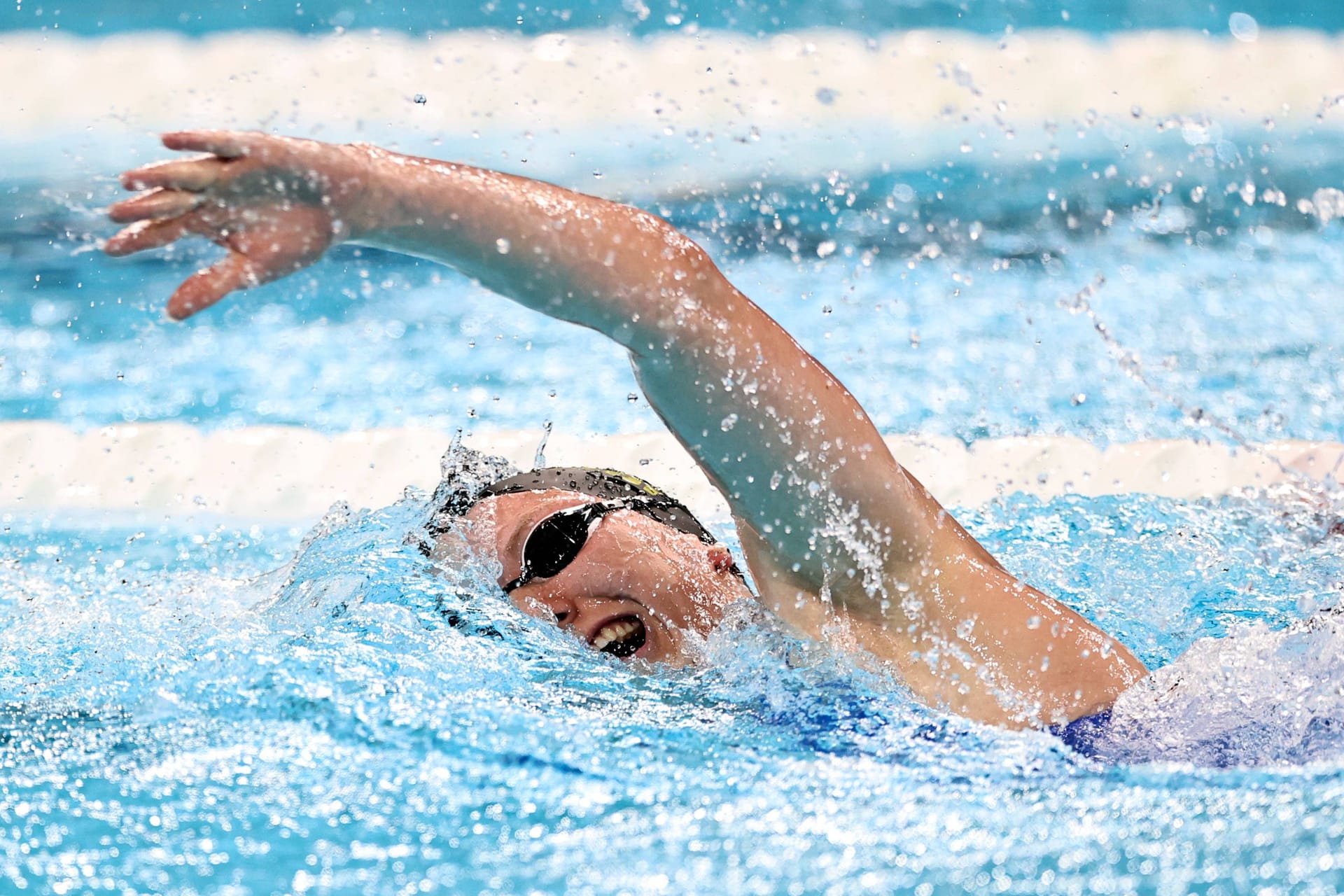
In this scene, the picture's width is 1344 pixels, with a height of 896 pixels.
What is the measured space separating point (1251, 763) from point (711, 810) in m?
0.54

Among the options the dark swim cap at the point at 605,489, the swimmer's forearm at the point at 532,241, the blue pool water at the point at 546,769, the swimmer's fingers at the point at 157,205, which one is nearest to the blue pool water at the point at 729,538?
the blue pool water at the point at 546,769

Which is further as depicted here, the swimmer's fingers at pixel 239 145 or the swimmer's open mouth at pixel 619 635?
the swimmer's open mouth at pixel 619 635

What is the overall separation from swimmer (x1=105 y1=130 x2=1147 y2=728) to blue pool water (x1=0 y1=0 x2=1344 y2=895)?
2.3 inches

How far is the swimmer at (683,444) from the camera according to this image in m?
1.08

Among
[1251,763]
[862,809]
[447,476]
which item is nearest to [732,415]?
[862,809]

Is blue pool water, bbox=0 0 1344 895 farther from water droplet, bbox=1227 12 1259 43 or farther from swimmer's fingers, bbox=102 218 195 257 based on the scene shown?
swimmer's fingers, bbox=102 218 195 257

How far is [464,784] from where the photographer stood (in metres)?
1.35

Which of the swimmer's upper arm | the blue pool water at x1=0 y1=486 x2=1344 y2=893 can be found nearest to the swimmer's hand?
the swimmer's upper arm

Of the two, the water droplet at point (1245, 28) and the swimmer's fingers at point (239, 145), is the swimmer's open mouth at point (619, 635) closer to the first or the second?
the swimmer's fingers at point (239, 145)

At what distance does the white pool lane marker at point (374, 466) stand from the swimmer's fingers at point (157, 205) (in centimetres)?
174

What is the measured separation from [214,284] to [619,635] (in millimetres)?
708

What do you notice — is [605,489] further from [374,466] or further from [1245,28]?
[1245,28]

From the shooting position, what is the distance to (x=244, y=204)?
1.08 meters

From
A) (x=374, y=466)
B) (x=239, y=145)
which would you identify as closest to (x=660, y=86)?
(x=374, y=466)
